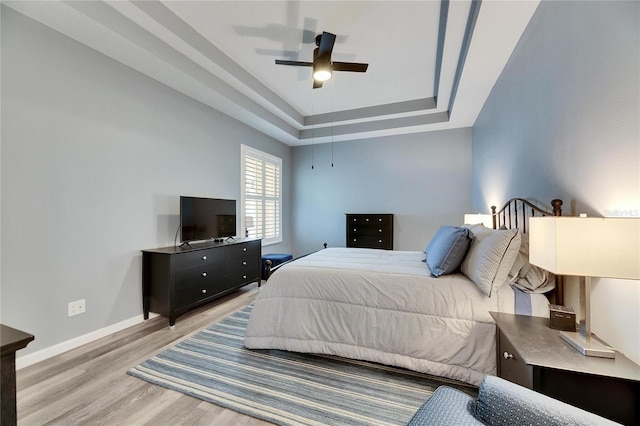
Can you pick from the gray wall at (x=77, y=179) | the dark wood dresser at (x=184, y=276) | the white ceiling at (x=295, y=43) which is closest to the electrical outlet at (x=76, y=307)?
the gray wall at (x=77, y=179)

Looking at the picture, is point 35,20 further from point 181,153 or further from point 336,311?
point 336,311

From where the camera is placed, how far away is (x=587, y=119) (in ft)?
4.65

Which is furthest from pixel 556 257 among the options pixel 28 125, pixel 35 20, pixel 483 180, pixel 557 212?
pixel 35 20

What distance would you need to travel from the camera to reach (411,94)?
4137mm

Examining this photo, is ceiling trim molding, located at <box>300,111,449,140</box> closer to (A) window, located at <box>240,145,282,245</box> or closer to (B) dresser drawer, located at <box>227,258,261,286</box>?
(A) window, located at <box>240,145,282,245</box>

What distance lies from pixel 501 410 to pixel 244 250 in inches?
136

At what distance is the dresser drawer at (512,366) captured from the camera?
119 centimetres

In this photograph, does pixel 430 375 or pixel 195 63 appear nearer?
pixel 430 375

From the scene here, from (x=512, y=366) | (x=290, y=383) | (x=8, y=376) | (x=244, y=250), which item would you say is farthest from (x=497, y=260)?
A: (x=244, y=250)

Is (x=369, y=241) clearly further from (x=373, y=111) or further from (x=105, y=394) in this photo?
(x=105, y=394)

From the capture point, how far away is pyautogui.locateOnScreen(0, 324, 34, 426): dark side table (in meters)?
0.79

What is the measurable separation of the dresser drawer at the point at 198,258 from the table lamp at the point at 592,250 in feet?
9.96

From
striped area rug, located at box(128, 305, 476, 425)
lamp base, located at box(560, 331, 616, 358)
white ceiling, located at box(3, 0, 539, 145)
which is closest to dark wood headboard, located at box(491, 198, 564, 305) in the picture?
lamp base, located at box(560, 331, 616, 358)

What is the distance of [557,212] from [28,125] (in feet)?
12.5
